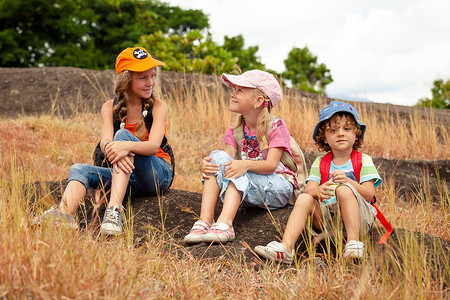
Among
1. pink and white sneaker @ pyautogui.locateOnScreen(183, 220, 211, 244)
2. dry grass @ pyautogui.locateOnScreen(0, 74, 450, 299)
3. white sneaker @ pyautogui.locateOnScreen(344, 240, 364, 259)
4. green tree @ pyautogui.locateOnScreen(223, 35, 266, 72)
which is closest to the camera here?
dry grass @ pyautogui.locateOnScreen(0, 74, 450, 299)

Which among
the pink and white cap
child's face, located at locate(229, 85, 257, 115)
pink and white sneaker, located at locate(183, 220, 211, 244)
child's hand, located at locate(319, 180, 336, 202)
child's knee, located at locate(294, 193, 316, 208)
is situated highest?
the pink and white cap

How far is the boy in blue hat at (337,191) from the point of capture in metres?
2.69

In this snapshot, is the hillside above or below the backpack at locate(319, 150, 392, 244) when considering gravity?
above

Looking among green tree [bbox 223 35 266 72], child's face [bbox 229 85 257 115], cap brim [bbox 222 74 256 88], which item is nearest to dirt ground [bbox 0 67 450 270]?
child's face [bbox 229 85 257 115]

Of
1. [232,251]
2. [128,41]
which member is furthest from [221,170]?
[128,41]

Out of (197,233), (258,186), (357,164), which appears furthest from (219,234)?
(357,164)

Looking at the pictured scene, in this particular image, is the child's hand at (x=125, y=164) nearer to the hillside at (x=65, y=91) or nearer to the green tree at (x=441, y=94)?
the hillside at (x=65, y=91)

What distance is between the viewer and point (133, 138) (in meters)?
3.27

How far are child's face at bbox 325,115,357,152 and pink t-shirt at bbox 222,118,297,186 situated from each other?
381mm

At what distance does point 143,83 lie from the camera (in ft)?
11.4

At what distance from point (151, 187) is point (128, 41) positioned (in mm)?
13108

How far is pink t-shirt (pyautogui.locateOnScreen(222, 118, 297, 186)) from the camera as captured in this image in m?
3.29

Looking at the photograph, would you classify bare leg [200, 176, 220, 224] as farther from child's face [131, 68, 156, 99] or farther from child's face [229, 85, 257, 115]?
child's face [131, 68, 156, 99]

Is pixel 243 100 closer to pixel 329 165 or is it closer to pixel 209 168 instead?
pixel 209 168
